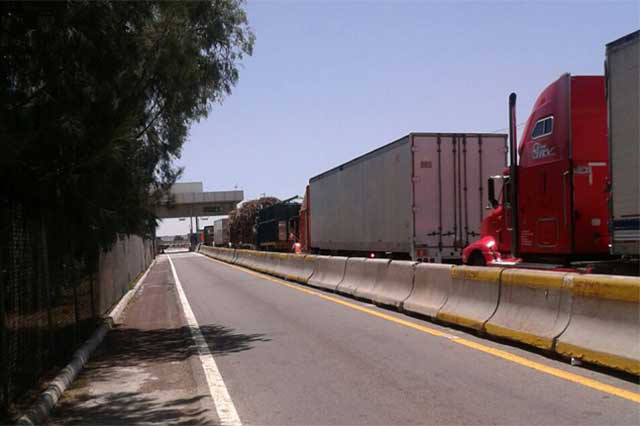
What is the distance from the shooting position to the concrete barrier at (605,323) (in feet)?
22.4

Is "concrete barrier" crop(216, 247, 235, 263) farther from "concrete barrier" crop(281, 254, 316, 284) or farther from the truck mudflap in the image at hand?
the truck mudflap

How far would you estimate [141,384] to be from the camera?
7984mm

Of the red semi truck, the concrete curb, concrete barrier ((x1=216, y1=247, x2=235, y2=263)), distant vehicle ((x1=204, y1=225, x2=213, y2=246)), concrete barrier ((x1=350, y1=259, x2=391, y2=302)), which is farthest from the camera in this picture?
distant vehicle ((x1=204, y1=225, x2=213, y2=246))

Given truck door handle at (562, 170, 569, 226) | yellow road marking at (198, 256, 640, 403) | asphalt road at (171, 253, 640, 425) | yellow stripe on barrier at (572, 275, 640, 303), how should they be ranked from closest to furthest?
asphalt road at (171, 253, 640, 425), yellow road marking at (198, 256, 640, 403), yellow stripe on barrier at (572, 275, 640, 303), truck door handle at (562, 170, 569, 226)

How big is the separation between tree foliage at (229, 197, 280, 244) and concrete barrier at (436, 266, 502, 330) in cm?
3845

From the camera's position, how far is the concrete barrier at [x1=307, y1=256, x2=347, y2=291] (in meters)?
17.8

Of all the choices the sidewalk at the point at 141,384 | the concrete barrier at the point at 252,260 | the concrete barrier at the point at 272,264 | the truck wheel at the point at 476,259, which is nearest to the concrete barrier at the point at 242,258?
the concrete barrier at the point at 252,260

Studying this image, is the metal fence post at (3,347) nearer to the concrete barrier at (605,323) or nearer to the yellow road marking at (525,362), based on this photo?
the yellow road marking at (525,362)

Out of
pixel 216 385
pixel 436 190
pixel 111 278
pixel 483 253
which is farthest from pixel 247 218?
pixel 216 385

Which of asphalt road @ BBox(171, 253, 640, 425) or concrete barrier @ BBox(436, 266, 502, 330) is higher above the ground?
concrete barrier @ BBox(436, 266, 502, 330)

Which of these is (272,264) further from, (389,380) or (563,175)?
(389,380)

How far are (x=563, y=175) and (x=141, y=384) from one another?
7.53 meters

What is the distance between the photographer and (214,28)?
11016 millimetres

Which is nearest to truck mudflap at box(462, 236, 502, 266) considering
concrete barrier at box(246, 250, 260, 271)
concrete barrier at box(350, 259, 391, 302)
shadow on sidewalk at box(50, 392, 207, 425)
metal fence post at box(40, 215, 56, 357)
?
concrete barrier at box(350, 259, 391, 302)
